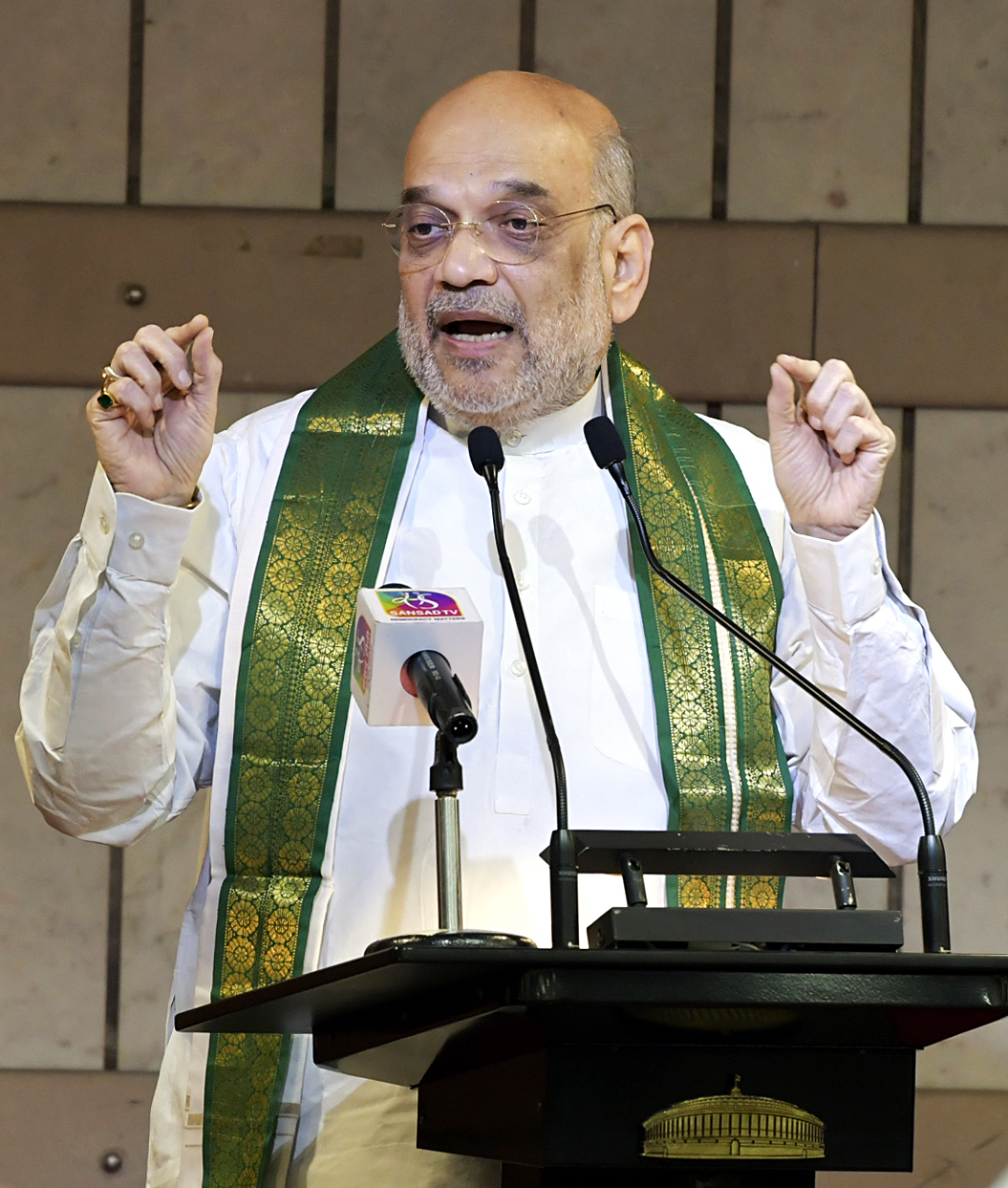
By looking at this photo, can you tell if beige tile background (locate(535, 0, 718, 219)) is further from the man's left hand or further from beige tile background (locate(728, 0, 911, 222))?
the man's left hand

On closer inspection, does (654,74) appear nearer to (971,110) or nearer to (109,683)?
(971,110)

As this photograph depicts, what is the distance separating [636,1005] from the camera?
1443 millimetres

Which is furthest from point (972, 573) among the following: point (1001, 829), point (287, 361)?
point (287, 361)

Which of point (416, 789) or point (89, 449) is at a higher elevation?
point (89, 449)

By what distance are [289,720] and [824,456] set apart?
81cm

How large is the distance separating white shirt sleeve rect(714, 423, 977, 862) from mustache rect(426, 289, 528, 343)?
58cm

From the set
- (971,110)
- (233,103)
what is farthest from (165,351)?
(971,110)

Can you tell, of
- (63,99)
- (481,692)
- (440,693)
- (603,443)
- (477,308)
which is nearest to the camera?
(440,693)

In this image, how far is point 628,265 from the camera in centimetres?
288

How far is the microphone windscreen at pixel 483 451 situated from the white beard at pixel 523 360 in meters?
0.52

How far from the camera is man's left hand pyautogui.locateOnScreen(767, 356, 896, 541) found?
2139 millimetres

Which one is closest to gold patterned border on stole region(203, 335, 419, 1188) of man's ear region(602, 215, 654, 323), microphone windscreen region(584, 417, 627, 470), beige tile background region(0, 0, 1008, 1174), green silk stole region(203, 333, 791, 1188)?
green silk stole region(203, 333, 791, 1188)

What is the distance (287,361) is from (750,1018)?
8.46 ft

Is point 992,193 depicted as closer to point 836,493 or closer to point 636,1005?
point 836,493
